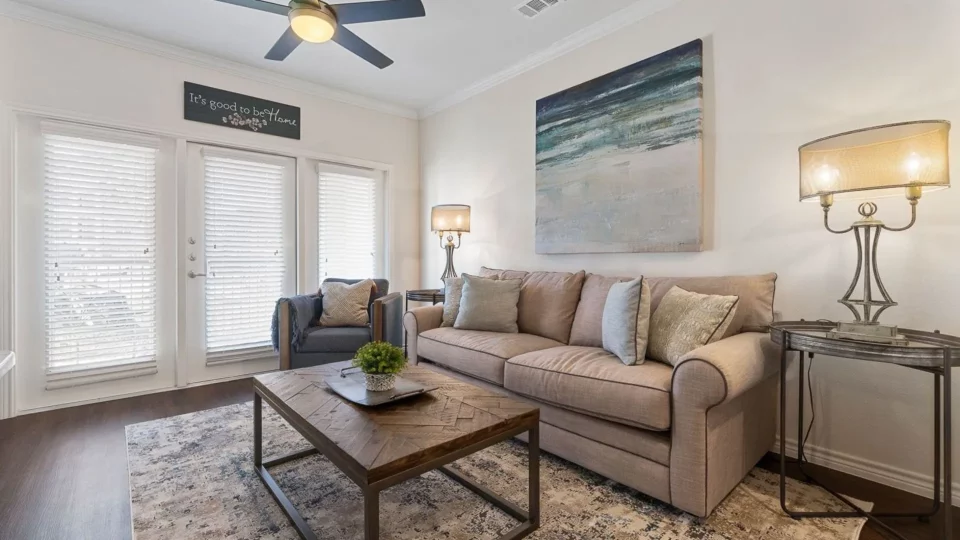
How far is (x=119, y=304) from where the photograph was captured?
320cm

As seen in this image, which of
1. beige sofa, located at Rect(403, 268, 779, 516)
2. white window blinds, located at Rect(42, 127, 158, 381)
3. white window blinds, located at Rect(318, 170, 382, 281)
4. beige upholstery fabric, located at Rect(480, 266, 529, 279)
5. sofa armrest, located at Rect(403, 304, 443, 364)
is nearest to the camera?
beige sofa, located at Rect(403, 268, 779, 516)

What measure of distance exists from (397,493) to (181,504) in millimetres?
888

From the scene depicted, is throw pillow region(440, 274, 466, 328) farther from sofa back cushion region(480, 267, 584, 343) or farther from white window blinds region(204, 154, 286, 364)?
white window blinds region(204, 154, 286, 364)

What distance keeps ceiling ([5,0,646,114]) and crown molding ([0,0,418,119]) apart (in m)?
0.05

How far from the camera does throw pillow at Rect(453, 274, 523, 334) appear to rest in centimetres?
299

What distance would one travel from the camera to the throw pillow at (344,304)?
357cm

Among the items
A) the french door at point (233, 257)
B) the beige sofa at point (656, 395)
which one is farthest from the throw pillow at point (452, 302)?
the french door at point (233, 257)

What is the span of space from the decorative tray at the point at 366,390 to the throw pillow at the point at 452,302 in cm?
121

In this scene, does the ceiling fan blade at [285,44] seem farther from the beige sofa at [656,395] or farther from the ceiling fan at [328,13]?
the beige sofa at [656,395]

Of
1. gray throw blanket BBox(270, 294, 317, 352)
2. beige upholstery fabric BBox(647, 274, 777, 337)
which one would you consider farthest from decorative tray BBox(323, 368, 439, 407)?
gray throw blanket BBox(270, 294, 317, 352)

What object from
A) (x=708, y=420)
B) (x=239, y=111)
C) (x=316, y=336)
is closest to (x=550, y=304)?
(x=708, y=420)

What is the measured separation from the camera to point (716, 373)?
1.56 metres

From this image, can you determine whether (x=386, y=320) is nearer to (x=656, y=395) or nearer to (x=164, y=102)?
(x=656, y=395)

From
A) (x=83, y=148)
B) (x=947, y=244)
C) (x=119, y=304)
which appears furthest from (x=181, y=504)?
(x=947, y=244)
